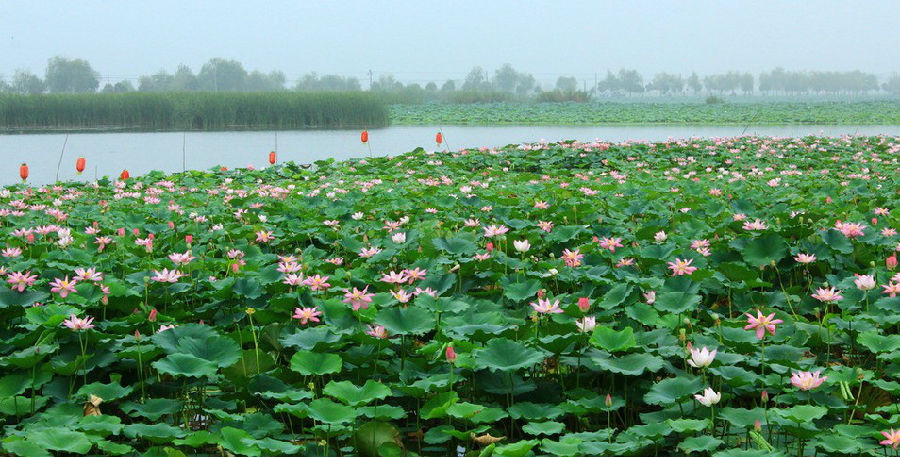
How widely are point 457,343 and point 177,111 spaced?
57.8ft

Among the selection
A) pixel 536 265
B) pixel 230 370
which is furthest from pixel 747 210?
pixel 230 370

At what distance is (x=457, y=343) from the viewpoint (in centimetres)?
202

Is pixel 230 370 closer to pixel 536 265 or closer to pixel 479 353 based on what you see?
pixel 479 353

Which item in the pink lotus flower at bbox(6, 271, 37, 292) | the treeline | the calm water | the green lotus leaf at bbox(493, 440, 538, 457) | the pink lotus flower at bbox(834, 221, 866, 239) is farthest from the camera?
the treeline

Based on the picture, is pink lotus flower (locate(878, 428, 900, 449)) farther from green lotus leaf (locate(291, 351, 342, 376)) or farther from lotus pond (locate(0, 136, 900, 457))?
green lotus leaf (locate(291, 351, 342, 376))

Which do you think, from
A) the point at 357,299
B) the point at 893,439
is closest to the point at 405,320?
the point at 357,299

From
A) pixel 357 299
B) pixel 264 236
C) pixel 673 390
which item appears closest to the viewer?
pixel 673 390

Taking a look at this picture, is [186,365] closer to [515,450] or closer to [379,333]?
[379,333]

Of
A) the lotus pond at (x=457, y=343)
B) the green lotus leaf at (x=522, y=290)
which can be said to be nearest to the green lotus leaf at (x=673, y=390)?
the lotus pond at (x=457, y=343)

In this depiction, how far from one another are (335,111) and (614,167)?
11149 mm

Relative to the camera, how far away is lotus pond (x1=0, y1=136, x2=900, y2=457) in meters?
1.75

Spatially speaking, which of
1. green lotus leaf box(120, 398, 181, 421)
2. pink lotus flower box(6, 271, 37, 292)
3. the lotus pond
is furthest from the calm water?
green lotus leaf box(120, 398, 181, 421)

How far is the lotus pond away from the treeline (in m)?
14.7

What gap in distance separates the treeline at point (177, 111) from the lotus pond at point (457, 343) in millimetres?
14718
